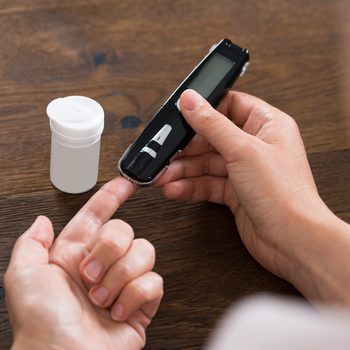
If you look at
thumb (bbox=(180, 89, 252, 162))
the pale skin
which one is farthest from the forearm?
thumb (bbox=(180, 89, 252, 162))

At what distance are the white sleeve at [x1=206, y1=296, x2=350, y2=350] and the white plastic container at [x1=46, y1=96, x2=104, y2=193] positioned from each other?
9.0 inches

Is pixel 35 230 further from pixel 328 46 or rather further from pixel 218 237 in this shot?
pixel 328 46

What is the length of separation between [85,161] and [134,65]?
0.22 m

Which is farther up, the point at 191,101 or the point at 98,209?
the point at 191,101

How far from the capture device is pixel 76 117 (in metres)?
0.81

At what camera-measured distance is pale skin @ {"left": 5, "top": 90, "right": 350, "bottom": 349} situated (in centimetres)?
72

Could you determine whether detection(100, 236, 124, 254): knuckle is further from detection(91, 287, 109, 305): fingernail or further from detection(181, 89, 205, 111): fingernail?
detection(181, 89, 205, 111): fingernail

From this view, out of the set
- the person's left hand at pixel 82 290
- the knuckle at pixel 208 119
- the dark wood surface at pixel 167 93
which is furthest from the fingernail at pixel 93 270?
the knuckle at pixel 208 119

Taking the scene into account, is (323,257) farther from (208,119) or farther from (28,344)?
(28,344)

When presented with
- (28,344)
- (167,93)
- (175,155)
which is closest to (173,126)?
(175,155)

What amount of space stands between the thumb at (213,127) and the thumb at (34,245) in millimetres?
196

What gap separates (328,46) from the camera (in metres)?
1.09

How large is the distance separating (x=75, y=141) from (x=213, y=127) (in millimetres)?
153

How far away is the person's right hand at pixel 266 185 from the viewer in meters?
0.83
